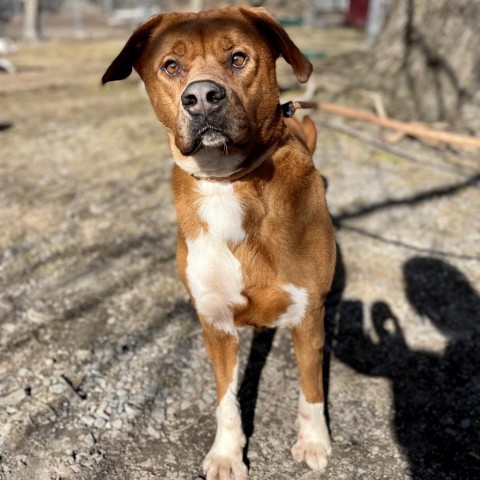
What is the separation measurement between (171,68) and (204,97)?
0.37 meters

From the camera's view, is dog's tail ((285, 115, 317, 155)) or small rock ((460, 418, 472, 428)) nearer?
small rock ((460, 418, 472, 428))

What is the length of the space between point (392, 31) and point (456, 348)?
551 cm

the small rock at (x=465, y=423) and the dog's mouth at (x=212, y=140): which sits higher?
the dog's mouth at (x=212, y=140)

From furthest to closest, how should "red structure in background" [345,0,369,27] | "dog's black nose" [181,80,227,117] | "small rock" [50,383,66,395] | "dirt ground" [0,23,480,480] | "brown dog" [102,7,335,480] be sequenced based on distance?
1. "red structure in background" [345,0,369,27]
2. "small rock" [50,383,66,395]
3. "dirt ground" [0,23,480,480]
4. "brown dog" [102,7,335,480]
5. "dog's black nose" [181,80,227,117]

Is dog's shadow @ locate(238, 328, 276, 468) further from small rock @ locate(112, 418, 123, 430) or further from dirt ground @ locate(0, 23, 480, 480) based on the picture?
small rock @ locate(112, 418, 123, 430)

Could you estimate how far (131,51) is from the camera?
2.62 metres

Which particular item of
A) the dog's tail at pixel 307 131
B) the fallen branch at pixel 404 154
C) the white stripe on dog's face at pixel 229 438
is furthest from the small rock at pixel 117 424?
the fallen branch at pixel 404 154

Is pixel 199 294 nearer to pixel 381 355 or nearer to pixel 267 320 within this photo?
pixel 267 320

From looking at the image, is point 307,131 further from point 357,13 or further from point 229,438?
point 357,13

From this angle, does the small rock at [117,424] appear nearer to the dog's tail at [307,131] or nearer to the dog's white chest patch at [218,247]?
the dog's white chest patch at [218,247]

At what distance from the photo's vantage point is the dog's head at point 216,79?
87.1 inches

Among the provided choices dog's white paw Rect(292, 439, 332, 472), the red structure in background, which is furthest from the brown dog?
the red structure in background

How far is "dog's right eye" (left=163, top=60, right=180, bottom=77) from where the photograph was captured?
2.40 m

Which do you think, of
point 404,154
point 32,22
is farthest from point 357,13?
point 404,154
